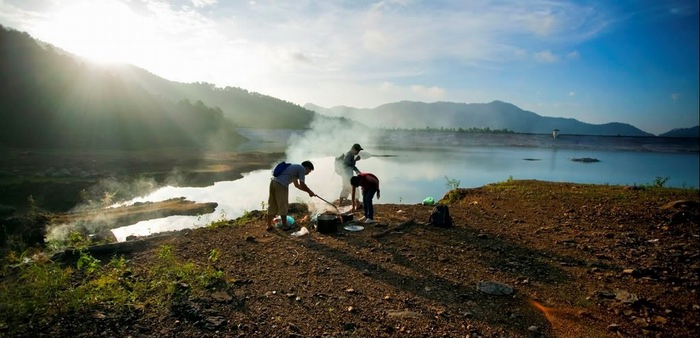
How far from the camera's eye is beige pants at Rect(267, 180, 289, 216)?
8.40 metres

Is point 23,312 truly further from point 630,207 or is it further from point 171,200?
point 171,200

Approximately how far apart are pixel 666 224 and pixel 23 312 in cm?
1262

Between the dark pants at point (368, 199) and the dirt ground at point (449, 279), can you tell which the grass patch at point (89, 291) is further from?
the dark pants at point (368, 199)

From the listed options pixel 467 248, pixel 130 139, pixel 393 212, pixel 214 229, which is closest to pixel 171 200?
pixel 214 229

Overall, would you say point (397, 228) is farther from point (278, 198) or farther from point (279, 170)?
point (279, 170)

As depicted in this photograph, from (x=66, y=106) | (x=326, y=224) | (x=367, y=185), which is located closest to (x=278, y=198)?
(x=326, y=224)

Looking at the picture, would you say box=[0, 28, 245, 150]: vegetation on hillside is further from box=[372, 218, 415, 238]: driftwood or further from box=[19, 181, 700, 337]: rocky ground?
box=[372, 218, 415, 238]: driftwood

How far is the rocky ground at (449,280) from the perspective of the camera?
4.49 metres

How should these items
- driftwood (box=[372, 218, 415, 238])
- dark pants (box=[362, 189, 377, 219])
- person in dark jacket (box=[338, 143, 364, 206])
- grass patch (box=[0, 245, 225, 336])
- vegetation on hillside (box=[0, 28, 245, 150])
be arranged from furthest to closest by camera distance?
1. vegetation on hillside (box=[0, 28, 245, 150])
2. person in dark jacket (box=[338, 143, 364, 206])
3. dark pants (box=[362, 189, 377, 219])
4. driftwood (box=[372, 218, 415, 238])
5. grass patch (box=[0, 245, 225, 336])

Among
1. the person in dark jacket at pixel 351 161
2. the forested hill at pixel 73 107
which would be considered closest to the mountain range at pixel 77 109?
the forested hill at pixel 73 107

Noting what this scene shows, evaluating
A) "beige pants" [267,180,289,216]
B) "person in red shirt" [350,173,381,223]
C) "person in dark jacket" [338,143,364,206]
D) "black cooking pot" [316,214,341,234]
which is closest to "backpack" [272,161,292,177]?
"beige pants" [267,180,289,216]

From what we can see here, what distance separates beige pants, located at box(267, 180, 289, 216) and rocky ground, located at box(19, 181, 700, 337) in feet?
1.99

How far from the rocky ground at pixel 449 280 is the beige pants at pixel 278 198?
0.61 meters

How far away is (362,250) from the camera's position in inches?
286
